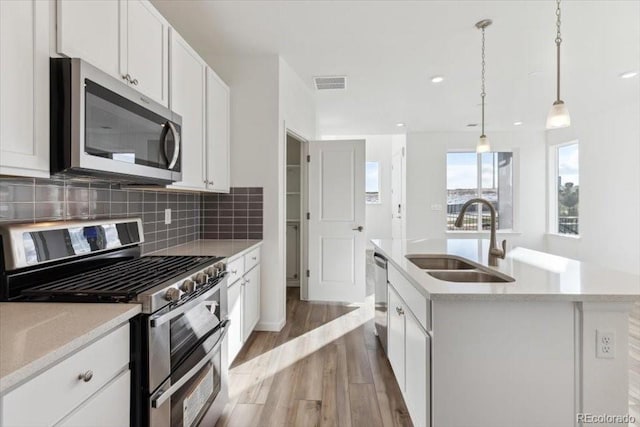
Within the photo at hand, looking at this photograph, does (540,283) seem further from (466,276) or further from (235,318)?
(235,318)

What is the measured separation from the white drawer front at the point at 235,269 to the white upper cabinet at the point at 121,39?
109cm

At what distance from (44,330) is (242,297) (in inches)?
64.4

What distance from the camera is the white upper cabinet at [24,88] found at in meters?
1.00

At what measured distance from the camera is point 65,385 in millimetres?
845

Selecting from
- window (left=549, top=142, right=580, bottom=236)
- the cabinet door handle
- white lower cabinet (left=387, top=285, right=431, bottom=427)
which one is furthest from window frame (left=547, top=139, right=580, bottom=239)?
the cabinet door handle

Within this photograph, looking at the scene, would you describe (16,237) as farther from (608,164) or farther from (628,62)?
(608,164)

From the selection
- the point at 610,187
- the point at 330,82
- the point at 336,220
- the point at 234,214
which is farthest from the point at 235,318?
the point at 610,187

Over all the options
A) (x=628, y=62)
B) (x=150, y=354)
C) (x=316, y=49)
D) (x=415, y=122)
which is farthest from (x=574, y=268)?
(x=415, y=122)

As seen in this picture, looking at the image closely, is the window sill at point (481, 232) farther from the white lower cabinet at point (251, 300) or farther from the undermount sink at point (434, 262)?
the white lower cabinet at point (251, 300)

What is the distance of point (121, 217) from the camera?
1982mm

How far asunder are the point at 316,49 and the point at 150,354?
274 centimetres

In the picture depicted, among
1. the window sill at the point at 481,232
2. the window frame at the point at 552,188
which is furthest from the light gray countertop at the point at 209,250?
the window frame at the point at 552,188

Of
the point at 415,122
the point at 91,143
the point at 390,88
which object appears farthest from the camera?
the point at 415,122

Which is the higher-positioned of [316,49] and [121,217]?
[316,49]
